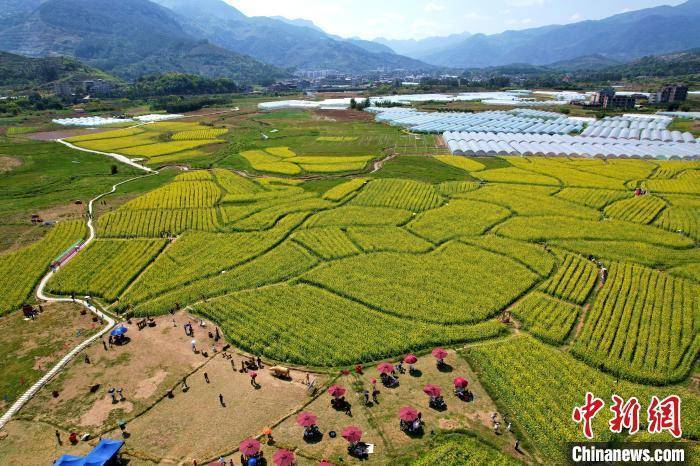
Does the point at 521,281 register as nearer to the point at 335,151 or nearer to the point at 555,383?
the point at 555,383

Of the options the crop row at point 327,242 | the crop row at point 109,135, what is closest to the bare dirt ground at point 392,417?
the crop row at point 327,242

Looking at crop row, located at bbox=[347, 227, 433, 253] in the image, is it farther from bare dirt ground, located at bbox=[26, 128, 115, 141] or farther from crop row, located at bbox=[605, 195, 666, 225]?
bare dirt ground, located at bbox=[26, 128, 115, 141]

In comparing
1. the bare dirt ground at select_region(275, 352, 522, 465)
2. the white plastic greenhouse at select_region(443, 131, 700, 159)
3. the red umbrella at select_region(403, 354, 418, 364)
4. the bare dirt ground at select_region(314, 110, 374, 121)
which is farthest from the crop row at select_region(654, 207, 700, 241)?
the bare dirt ground at select_region(314, 110, 374, 121)

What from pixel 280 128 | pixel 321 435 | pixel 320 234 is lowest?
pixel 321 435

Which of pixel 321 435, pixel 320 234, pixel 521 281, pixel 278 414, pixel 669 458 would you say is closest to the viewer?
pixel 669 458

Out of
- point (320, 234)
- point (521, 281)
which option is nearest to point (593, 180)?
point (521, 281)

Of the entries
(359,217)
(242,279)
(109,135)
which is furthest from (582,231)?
(109,135)

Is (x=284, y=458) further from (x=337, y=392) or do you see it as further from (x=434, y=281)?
(x=434, y=281)
